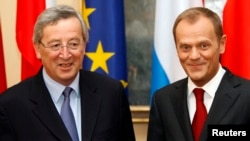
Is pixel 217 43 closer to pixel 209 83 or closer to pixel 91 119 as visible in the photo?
pixel 209 83

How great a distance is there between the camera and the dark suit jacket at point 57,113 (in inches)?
72.5

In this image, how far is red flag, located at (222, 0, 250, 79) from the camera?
2.60 meters

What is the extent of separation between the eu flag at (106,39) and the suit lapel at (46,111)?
0.88 m

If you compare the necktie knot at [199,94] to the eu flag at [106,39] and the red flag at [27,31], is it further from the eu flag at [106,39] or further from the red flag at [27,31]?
the red flag at [27,31]

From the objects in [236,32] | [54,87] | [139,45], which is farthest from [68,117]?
[139,45]

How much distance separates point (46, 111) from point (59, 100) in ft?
0.28

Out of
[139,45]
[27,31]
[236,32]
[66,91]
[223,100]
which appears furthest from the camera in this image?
[139,45]

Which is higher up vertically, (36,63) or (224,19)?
(224,19)

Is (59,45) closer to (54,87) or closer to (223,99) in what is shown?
(54,87)

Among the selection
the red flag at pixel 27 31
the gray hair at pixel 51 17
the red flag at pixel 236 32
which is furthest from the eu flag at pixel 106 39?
the gray hair at pixel 51 17

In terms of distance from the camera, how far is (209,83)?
6.06ft

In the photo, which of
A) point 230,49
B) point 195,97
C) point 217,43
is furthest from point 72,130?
point 230,49

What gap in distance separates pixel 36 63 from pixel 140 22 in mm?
856

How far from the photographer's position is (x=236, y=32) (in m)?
2.62
